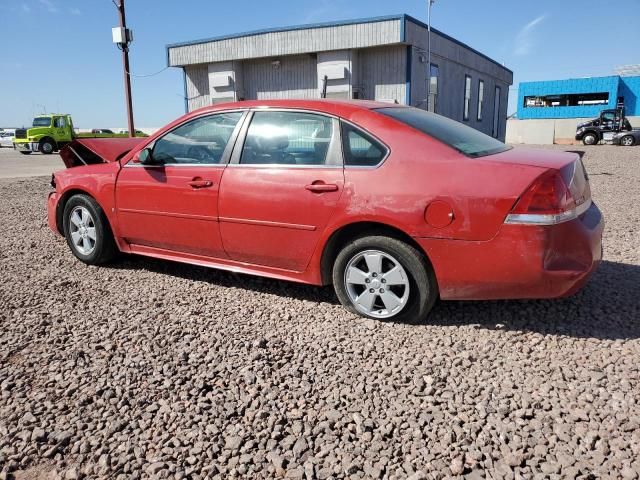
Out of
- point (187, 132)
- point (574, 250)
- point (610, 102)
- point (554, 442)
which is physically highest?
point (610, 102)

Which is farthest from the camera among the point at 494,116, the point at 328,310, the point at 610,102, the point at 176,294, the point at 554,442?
the point at 610,102

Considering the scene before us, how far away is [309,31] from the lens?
2164cm

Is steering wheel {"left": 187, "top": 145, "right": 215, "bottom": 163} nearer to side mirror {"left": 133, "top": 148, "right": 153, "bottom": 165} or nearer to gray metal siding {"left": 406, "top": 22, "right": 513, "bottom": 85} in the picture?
side mirror {"left": 133, "top": 148, "right": 153, "bottom": 165}

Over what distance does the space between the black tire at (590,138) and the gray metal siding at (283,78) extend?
2077 cm

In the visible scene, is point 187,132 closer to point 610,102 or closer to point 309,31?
point 309,31

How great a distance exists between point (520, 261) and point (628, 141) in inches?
1357

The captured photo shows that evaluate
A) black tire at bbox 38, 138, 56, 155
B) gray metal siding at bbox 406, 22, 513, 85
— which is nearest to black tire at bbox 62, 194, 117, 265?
gray metal siding at bbox 406, 22, 513, 85

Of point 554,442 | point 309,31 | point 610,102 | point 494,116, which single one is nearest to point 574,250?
point 554,442

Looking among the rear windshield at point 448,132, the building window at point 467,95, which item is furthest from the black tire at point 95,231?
the building window at point 467,95

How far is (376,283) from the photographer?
11.5 feet

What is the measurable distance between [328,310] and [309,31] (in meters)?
20.1

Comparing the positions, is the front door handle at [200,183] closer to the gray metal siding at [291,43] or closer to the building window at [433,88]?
the gray metal siding at [291,43]

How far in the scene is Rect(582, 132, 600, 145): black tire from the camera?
3359 cm

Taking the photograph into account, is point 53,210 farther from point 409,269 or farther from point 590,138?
point 590,138
